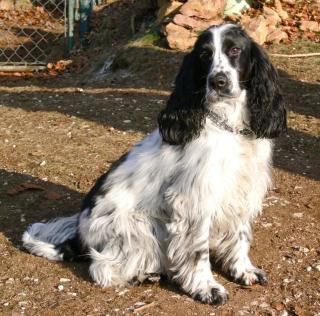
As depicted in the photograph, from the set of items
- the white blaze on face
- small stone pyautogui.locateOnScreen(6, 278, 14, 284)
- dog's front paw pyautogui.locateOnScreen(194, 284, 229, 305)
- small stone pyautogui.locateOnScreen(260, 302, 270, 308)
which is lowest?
small stone pyautogui.locateOnScreen(6, 278, 14, 284)

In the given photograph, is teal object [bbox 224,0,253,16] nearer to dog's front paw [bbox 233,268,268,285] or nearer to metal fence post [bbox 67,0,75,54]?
metal fence post [bbox 67,0,75,54]

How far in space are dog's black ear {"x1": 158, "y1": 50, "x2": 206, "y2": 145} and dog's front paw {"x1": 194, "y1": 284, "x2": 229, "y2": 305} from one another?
1021 mm

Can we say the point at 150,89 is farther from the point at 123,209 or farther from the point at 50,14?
the point at 50,14

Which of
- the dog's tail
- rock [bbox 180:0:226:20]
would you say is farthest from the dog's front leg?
rock [bbox 180:0:226:20]

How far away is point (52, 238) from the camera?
4.77 metres

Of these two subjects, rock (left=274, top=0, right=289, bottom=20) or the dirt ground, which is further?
rock (left=274, top=0, right=289, bottom=20)

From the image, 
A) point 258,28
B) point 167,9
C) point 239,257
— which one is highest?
point 167,9

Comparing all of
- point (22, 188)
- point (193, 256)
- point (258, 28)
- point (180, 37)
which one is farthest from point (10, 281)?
point (258, 28)

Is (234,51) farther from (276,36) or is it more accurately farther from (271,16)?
(271,16)

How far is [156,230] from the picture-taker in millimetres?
4324

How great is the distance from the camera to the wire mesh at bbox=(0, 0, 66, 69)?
12.6 m

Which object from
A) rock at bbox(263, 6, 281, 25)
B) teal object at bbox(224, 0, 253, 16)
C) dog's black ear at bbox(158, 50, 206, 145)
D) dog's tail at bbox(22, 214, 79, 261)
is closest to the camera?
dog's black ear at bbox(158, 50, 206, 145)

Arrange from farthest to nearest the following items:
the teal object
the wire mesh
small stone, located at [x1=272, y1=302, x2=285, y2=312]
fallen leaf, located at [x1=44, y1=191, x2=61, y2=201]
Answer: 1. the wire mesh
2. the teal object
3. fallen leaf, located at [x1=44, y1=191, x2=61, y2=201]
4. small stone, located at [x1=272, y1=302, x2=285, y2=312]

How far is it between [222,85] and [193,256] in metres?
1.17
